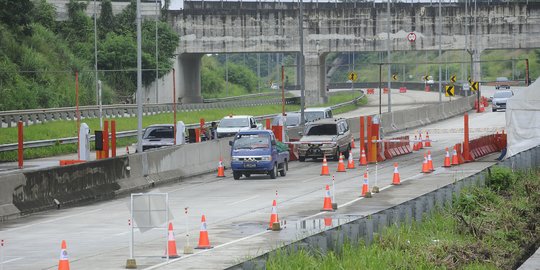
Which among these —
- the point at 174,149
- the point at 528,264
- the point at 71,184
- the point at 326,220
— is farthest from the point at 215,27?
the point at 528,264

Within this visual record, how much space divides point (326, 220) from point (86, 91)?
2474 inches

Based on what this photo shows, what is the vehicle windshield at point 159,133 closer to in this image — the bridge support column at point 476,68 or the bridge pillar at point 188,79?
the bridge pillar at point 188,79

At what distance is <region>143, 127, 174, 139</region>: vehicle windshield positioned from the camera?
51.8 meters

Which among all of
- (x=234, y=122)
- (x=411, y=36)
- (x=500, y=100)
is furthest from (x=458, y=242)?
(x=411, y=36)

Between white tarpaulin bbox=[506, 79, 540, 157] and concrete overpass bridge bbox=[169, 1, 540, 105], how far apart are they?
52951mm

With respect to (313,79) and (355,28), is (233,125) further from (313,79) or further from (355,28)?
(313,79)

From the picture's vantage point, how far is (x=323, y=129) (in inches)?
1994

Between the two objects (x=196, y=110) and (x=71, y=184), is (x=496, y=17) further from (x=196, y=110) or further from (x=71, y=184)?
(x=71, y=184)

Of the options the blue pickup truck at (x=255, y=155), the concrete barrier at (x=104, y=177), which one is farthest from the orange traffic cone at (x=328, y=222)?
the blue pickup truck at (x=255, y=155)

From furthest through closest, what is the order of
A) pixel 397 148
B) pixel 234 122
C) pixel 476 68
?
1. pixel 476 68
2. pixel 234 122
3. pixel 397 148

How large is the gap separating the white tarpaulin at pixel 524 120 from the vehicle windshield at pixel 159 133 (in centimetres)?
1424

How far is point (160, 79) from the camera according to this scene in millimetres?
101562

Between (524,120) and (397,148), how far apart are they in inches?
358

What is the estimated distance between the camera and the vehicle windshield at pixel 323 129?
50531 mm
